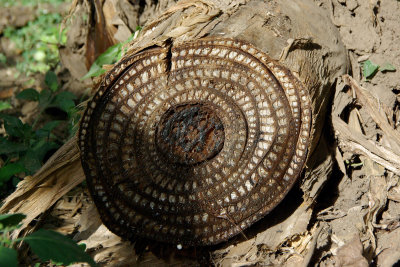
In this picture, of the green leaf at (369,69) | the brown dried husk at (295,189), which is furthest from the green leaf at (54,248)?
the green leaf at (369,69)

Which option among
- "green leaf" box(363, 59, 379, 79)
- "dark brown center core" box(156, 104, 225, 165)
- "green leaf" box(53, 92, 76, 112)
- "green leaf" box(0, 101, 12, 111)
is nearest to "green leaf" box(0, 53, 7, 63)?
"green leaf" box(0, 101, 12, 111)

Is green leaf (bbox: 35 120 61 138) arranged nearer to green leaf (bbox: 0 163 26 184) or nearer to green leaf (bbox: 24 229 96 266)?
green leaf (bbox: 0 163 26 184)

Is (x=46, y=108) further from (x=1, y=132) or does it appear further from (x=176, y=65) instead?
(x=176, y=65)

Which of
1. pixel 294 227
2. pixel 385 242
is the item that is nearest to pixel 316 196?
pixel 294 227

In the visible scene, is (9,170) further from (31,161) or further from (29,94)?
(29,94)

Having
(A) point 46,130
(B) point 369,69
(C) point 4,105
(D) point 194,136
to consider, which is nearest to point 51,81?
(C) point 4,105

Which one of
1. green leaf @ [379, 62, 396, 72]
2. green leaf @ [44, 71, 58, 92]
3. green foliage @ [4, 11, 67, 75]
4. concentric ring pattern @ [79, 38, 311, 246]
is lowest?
green leaf @ [379, 62, 396, 72]

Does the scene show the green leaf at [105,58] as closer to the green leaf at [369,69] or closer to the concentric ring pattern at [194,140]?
the concentric ring pattern at [194,140]
